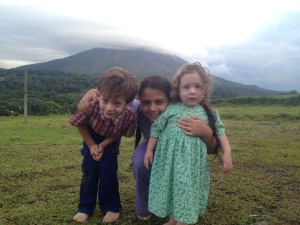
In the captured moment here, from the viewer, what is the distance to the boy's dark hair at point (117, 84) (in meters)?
2.60

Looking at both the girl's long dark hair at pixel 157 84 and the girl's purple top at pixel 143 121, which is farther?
the girl's purple top at pixel 143 121

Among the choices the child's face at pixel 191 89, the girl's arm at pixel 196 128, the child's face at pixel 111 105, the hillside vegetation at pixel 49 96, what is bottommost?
the hillside vegetation at pixel 49 96

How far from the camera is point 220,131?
2.71m

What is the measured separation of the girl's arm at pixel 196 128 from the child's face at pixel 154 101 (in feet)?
0.95

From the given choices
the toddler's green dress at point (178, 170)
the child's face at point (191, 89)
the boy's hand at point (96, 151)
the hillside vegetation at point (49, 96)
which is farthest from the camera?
the hillside vegetation at point (49, 96)

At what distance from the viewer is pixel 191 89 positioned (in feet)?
8.66

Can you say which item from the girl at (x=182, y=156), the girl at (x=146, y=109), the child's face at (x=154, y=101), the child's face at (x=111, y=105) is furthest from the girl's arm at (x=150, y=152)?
Result: the child's face at (x=111, y=105)

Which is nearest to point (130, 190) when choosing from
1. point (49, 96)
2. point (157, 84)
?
point (157, 84)

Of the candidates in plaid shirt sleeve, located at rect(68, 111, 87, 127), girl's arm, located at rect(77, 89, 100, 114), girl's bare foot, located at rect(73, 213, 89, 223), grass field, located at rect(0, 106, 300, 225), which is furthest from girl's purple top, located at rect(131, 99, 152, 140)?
girl's bare foot, located at rect(73, 213, 89, 223)

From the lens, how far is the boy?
8.73 ft

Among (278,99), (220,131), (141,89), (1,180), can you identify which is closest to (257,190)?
(220,131)

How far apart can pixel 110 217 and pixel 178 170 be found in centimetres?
94

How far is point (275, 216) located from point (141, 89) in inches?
73.8

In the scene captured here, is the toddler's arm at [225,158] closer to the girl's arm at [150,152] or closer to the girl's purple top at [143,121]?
the girl's arm at [150,152]
